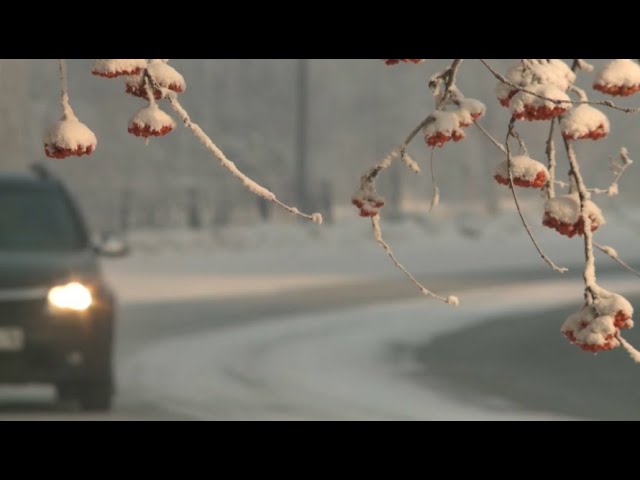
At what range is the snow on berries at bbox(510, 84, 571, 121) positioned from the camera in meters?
3.27

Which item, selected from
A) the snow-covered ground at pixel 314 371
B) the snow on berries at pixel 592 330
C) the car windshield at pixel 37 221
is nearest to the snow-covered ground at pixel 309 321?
the snow-covered ground at pixel 314 371

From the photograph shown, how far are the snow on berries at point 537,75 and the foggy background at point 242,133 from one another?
153 ft

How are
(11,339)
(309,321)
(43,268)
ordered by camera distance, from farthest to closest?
(309,321) → (43,268) → (11,339)

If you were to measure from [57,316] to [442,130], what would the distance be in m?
8.27

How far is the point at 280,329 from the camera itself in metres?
20.2

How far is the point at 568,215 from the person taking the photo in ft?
10.8

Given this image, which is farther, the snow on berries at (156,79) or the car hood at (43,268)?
the car hood at (43,268)

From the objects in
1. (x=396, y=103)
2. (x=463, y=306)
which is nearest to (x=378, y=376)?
(x=463, y=306)

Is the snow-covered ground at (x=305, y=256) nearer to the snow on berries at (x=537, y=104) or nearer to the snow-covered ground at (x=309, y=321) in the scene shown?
the snow-covered ground at (x=309, y=321)

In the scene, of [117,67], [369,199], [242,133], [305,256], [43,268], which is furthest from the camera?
[242,133]

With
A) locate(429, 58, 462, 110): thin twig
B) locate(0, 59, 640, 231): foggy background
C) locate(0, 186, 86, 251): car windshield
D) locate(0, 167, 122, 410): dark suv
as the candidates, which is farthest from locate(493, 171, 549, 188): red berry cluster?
locate(0, 59, 640, 231): foggy background

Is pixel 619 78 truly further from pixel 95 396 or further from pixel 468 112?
pixel 95 396

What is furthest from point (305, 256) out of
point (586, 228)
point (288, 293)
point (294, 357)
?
point (586, 228)

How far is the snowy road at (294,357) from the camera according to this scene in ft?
41.5
